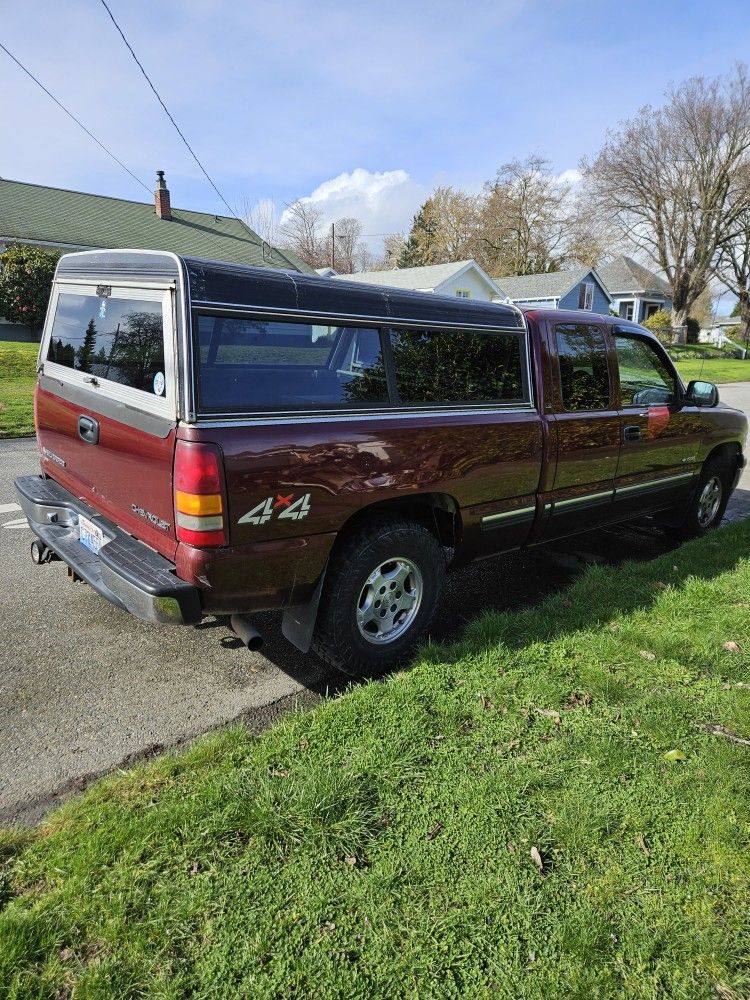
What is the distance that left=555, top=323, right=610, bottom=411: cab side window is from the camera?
430cm

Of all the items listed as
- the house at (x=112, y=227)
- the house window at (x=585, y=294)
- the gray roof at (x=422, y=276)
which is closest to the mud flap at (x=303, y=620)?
the house at (x=112, y=227)

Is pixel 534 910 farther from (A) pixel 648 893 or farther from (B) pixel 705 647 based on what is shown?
(B) pixel 705 647

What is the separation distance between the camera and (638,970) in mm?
1871

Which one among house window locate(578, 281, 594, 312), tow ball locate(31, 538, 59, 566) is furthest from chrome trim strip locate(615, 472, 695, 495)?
house window locate(578, 281, 594, 312)

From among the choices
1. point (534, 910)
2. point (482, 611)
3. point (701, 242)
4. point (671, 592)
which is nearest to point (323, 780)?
point (534, 910)

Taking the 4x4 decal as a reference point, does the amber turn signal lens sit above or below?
above

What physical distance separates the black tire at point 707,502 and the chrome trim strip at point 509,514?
2500 millimetres

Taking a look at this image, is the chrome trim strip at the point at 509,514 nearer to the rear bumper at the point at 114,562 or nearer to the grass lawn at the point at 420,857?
the grass lawn at the point at 420,857

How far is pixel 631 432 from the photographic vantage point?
15.7ft

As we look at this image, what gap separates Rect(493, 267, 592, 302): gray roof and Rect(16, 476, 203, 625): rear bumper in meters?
39.6

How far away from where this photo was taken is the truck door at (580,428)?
167 inches

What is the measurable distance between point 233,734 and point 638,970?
5.60ft

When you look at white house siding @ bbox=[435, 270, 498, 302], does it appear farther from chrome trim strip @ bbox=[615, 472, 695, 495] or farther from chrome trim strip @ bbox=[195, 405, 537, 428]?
chrome trim strip @ bbox=[195, 405, 537, 428]

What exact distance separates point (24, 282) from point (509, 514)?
22.2m
